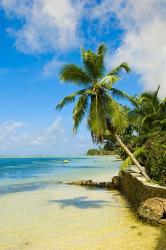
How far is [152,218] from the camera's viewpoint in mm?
13109

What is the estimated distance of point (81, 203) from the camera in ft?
66.2

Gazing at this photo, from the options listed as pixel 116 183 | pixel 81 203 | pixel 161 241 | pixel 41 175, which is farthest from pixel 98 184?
pixel 41 175

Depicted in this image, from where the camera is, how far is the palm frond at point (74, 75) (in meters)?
16.1

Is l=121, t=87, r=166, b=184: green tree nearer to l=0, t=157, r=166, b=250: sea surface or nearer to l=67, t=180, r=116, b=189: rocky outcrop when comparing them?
l=67, t=180, r=116, b=189: rocky outcrop

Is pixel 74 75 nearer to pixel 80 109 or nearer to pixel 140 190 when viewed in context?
pixel 80 109

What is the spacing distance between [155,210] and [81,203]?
25.3 ft

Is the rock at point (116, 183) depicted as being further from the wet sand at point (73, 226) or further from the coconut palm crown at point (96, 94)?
the coconut palm crown at point (96, 94)

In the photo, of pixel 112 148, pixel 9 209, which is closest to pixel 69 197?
pixel 9 209

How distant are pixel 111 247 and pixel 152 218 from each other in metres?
2.90

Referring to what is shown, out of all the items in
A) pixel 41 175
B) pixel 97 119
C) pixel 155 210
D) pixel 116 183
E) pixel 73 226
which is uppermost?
pixel 97 119

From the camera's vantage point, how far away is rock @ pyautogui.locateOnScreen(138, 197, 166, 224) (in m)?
13.0

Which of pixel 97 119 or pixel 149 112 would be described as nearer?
pixel 97 119

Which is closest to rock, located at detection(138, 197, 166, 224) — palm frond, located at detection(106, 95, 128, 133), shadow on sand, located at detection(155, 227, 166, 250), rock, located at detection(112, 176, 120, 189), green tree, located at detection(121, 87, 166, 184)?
shadow on sand, located at detection(155, 227, 166, 250)

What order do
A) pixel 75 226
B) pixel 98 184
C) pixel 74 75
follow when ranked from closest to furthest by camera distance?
pixel 75 226 < pixel 74 75 < pixel 98 184
